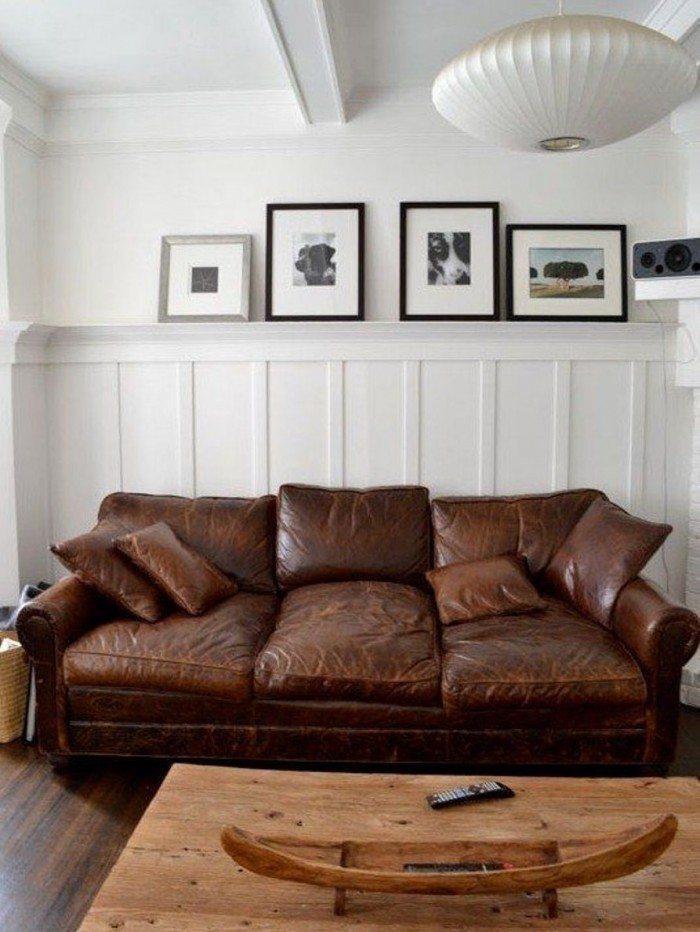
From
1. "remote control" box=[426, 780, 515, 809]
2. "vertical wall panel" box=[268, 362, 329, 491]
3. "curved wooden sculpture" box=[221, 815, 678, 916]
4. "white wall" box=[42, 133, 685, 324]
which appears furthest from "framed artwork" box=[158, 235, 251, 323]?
"curved wooden sculpture" box=[221, 815, 678, 916]

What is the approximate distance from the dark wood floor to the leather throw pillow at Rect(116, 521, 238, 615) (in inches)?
22.8

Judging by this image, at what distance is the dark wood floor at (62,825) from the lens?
213 centimetres

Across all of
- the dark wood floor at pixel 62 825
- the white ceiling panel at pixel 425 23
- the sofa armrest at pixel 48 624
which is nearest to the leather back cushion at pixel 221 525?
the sofa armrest at pixel 48 624

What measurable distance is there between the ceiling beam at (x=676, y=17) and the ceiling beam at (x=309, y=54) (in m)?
1.12

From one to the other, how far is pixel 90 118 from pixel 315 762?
9.66 feet

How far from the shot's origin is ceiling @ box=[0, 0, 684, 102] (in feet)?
9.21

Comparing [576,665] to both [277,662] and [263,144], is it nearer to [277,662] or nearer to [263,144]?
[277,662]

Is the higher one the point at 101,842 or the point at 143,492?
the point at 143,492

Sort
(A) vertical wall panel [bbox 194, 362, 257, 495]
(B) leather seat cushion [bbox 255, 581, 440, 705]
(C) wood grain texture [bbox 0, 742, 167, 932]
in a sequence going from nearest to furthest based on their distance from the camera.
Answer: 1. (C) wood grain texture [bbox 0, 742, 167, 932]
2. (B) leather seat cushion [bbox 255, 581, 440, 705]
3. (A) vertical wall panel [bbox 194, 362, 257, 495]

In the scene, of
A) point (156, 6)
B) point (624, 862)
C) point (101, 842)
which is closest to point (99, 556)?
point (101, 842)

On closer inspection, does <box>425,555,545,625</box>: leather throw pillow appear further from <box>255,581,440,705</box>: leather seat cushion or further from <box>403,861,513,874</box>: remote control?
<box>403,861,513,874</box>: remote control

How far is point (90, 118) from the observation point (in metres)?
3.78

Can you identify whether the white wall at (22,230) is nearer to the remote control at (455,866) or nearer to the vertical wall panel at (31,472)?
the vertical wall panel at (31,472)

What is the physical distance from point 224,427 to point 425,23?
1.84 m
